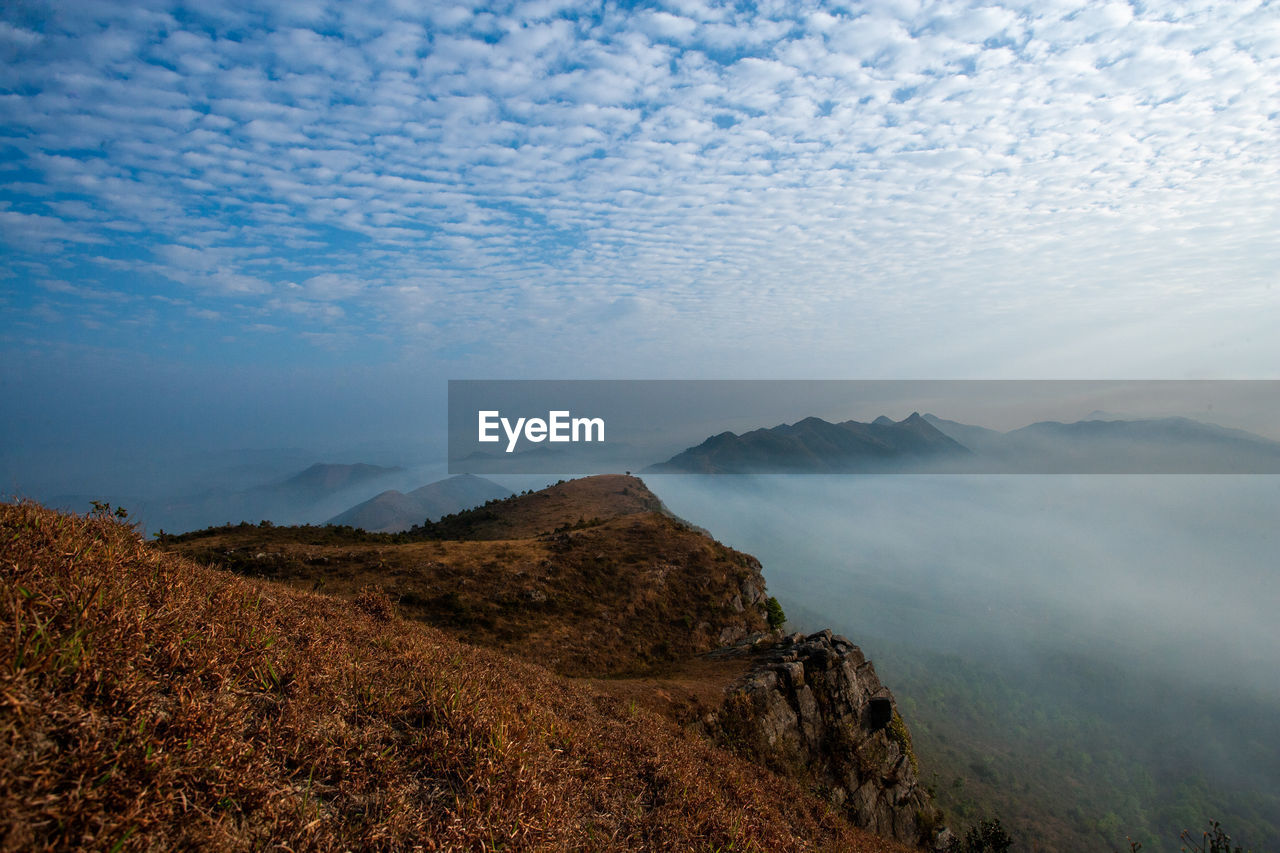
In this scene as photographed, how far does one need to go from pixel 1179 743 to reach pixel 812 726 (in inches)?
4122

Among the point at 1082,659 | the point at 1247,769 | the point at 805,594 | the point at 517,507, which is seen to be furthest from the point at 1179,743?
the point at 517,507

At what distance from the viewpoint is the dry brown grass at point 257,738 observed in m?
3.22

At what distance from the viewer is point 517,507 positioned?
6569cm

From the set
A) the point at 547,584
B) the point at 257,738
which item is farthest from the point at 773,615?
the point at 257,738

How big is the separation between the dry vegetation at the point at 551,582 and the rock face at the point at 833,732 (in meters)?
9.19

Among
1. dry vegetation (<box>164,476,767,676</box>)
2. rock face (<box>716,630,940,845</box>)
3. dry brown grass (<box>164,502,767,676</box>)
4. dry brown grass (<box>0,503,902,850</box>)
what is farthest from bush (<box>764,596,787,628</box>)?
dry brown grass (<box>0,503,902,850</box>)

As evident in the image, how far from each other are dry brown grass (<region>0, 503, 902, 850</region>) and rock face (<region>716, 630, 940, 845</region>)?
10.6 meters

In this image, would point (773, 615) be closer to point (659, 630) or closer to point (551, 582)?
point (659, 630)

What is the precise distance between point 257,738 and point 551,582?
2901cm

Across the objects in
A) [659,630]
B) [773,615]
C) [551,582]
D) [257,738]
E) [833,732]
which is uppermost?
[257,738]

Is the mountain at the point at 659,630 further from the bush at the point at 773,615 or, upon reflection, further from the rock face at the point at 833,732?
the bush at the point at 773,615

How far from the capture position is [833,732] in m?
20.9

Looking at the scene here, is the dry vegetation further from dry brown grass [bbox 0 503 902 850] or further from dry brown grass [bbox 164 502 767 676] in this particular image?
dry brown grass [bbox 0 503 902 850]

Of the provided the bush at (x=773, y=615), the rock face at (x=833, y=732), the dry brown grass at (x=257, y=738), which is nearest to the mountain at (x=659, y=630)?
the rock face at (x=833, y=732)
